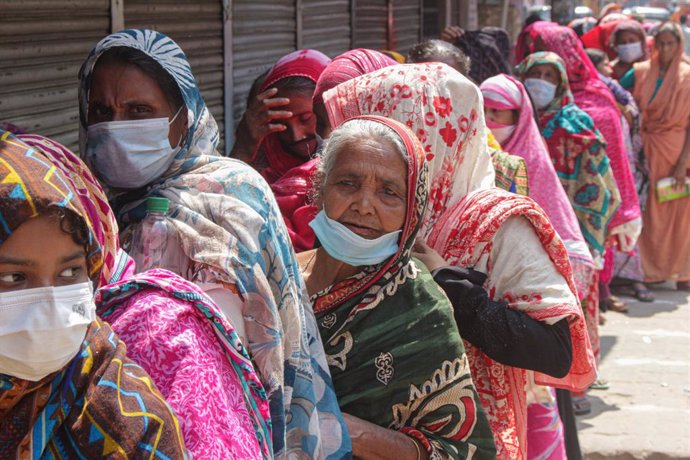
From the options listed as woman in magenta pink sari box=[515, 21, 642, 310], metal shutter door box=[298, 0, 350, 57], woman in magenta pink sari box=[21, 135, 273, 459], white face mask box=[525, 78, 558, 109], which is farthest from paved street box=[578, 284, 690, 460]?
woman in magenta pink sari box=[21, 135, 273, 459]

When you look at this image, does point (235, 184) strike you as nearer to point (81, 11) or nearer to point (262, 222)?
point (262, 222)

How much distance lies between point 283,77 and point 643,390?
12.9 feet

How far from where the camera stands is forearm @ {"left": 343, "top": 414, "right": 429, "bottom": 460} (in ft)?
7.82

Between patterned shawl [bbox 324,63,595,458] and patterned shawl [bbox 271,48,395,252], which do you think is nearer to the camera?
patterned shawl [bbox 324,63,595,458]

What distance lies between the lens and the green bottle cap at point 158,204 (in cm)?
231

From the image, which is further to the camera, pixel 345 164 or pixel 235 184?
pixel 345 164

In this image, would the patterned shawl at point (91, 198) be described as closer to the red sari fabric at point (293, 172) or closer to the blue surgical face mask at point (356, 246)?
the blue surgical face mask at point (356, 246)

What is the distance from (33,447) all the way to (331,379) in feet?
3.27

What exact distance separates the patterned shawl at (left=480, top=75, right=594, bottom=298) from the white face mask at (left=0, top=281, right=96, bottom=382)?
281 cm

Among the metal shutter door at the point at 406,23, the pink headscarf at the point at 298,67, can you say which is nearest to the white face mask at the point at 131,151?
the pink headscarf at the point at 298,67

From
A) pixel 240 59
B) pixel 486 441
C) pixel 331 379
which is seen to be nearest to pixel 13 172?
pixel 331 379

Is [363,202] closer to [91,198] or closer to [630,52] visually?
[91,198]

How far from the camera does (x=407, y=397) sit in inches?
→ 97.0

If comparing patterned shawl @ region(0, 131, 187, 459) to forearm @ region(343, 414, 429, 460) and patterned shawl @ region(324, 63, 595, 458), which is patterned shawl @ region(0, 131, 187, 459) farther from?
patterned shawl @ region(324, 63, 595, 458)
